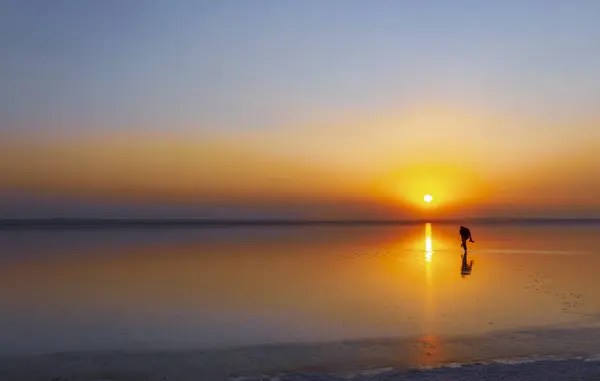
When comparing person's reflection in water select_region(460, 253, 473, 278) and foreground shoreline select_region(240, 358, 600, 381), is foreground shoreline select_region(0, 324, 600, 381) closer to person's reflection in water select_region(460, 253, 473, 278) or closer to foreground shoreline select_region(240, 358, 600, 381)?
foreground shoreline select_region(240, 358, 600, 381)

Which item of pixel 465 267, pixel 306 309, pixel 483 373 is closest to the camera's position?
pixel 483 373

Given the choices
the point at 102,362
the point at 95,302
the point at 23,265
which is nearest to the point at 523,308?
the point at 102,362

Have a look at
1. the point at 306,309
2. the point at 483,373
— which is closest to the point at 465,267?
the point at 306,309

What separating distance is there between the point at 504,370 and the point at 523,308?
481 cm

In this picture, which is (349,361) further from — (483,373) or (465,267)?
(465,267)

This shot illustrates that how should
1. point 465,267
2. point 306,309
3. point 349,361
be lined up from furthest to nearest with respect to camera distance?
point 465,267
point 306,309
point 349,361

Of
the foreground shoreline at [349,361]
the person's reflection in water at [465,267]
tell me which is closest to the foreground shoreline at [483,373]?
the foreground shoreline at [349,361]


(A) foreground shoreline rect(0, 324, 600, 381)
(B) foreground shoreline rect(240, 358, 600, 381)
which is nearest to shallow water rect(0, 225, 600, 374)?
(A) foreground shoreline rect(0, 324, 600, 381)

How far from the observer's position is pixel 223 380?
7.44 metres

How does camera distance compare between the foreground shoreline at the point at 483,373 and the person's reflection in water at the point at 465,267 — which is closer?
the foreground shoreline at the point at 483,373

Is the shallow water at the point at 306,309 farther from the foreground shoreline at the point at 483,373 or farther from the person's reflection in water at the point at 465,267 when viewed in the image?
the foreground shoreline at the point at 483,373

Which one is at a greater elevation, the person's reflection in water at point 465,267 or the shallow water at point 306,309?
the person's reflection in water at point 465,267

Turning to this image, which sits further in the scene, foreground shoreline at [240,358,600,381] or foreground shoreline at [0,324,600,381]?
foreground shoreline at [0,324,600,381]

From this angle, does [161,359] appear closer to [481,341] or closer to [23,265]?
[481,341]
